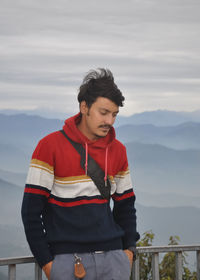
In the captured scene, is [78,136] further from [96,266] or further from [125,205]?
[96,266]

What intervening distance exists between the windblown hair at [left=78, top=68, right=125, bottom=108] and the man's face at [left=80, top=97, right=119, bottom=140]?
0.02m

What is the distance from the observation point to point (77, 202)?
3.00 meters

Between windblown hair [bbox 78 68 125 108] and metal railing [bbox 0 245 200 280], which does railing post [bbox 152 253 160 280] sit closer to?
metal railing [bbox 0 245 200 280]

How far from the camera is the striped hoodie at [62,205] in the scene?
9.76 feet

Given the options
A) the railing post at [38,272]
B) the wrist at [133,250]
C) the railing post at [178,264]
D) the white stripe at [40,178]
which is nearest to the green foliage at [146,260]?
the railing post at [178,264]

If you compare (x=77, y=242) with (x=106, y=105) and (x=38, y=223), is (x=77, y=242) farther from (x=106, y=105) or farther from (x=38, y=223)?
(x=106, y=105)

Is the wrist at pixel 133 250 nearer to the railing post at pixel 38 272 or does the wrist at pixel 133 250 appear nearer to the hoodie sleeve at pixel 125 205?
the hoodie sleeve at pixel 125 205

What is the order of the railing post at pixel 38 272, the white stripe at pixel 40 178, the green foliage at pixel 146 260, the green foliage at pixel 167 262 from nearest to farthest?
the white stripe at pixel 40 178 < the railing post at pixel 38 272 < the green foliage at pixel 146 260 < the green foliage at pixel 167 262

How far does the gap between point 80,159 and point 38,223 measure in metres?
0.39

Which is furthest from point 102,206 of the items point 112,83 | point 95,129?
point 112,83

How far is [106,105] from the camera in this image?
306cm

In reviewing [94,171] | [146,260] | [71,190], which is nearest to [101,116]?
[94,171]

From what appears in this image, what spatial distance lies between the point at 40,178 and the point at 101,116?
453 millimetres

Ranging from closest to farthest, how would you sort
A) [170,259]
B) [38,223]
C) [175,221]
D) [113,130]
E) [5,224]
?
[38,223] → [113,130] → [170,259] → [5,224] → [175,221]
